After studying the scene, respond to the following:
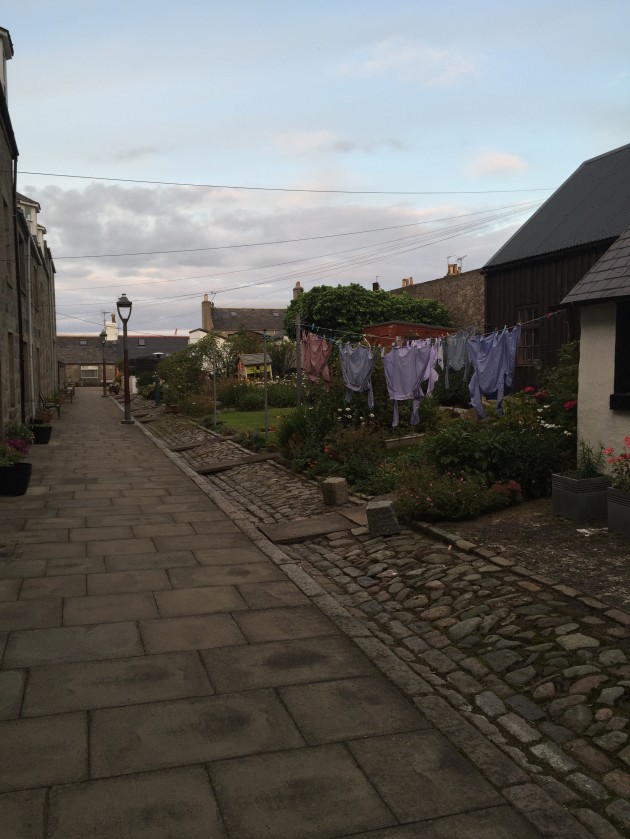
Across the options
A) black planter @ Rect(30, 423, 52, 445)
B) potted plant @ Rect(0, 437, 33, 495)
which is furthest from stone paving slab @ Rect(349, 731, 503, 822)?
black planter @ Rect(30, 423, 52, 445)

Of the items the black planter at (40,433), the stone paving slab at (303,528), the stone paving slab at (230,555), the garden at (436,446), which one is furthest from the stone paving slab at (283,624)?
the black planter at (40,433)

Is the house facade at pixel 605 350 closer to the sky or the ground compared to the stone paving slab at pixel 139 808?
closer to the sky

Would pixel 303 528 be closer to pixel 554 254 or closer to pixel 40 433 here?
pixel 554 254

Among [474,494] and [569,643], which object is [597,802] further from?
[474,494]

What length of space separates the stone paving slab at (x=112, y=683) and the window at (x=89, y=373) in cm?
8215

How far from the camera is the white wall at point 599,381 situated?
8.38 m

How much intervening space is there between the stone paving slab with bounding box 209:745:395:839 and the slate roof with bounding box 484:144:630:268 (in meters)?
14.7

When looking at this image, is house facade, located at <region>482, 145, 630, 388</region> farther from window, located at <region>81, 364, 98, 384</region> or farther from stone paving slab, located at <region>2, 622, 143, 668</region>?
window, located at <region>81, 364, 98, 384</region>

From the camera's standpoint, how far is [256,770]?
3531 mm

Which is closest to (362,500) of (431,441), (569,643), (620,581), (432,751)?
(431,441)

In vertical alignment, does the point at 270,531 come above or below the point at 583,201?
below

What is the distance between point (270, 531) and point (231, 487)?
3768 mm

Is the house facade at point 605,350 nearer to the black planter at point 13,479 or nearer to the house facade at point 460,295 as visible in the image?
the black planter at point 13,479

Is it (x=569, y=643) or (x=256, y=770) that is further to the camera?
(x=569, y=643)
